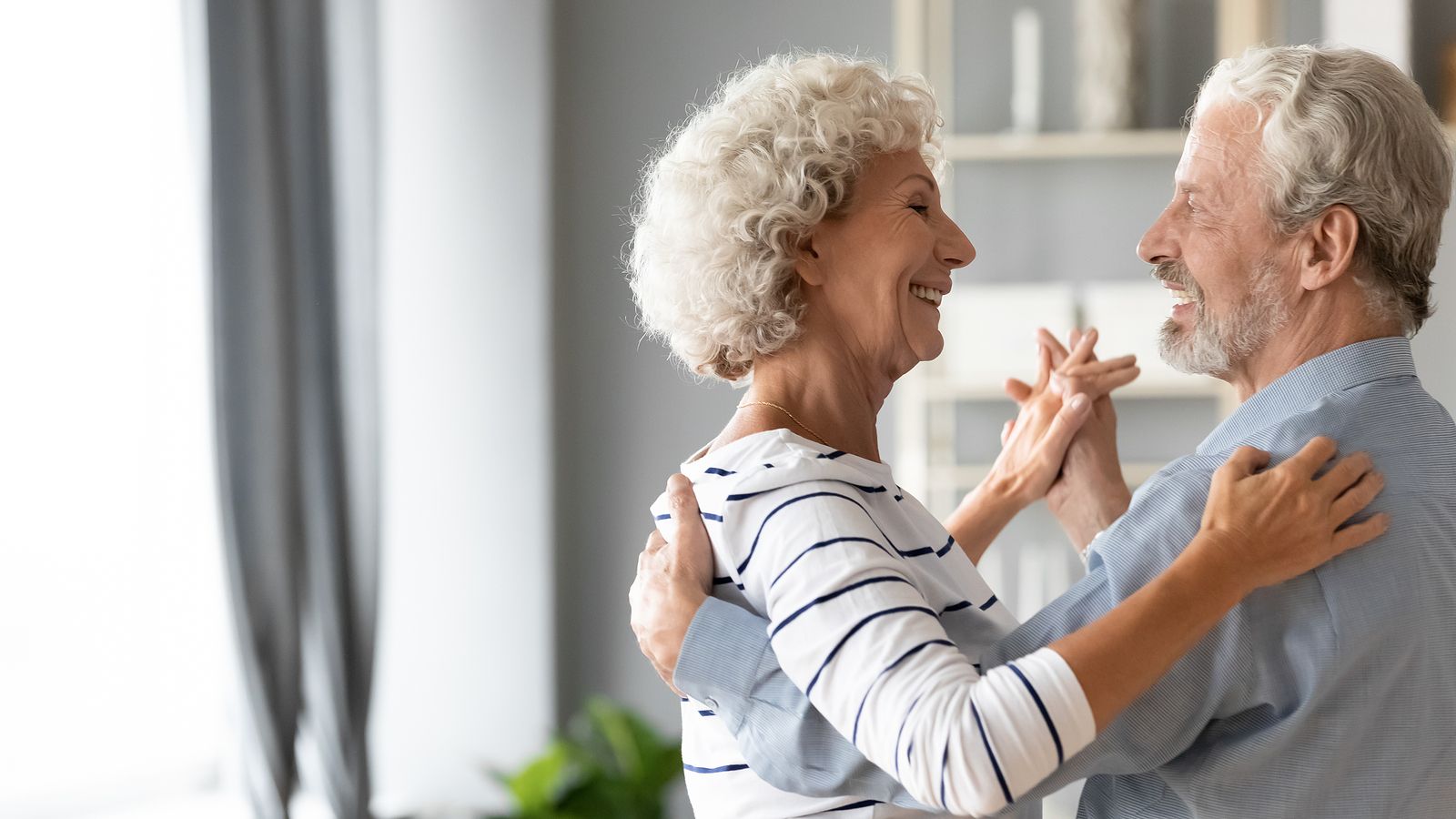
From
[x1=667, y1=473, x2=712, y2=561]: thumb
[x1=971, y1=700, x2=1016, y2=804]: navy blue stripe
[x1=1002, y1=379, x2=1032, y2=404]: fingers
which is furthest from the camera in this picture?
[x1=1002, y1=379, x2=1032, y2=404]: fingers

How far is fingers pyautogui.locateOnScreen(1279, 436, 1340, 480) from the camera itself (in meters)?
1.12

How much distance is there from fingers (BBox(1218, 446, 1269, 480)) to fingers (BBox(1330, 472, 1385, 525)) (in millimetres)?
73

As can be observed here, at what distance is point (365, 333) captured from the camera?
2682 millimetres

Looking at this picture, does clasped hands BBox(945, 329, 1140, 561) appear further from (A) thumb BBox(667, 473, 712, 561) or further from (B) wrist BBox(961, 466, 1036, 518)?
(A) thumb BBox(667, 473, 712, 561)

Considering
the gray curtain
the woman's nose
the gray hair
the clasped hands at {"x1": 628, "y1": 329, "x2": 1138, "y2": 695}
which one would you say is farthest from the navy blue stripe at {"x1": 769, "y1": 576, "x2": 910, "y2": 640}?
the gray curtain

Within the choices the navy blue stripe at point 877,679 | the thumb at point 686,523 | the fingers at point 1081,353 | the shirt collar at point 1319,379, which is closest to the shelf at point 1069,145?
the fingers at point 1081,353

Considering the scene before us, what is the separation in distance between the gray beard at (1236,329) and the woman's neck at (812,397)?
1.19 ft

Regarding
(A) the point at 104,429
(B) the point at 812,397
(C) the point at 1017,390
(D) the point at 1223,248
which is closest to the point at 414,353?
(A) the point at 104,429

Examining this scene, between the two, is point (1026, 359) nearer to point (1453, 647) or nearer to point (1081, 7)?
point (1081, 7)

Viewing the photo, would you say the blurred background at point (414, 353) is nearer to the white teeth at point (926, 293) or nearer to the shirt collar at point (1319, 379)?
the white teeth at point (926, 293)

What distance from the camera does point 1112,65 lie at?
312 centimetres

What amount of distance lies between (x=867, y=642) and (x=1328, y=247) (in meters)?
0.66

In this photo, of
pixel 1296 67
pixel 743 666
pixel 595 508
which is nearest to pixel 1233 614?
pixel 743 666

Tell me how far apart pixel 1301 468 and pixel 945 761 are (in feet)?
1.42
